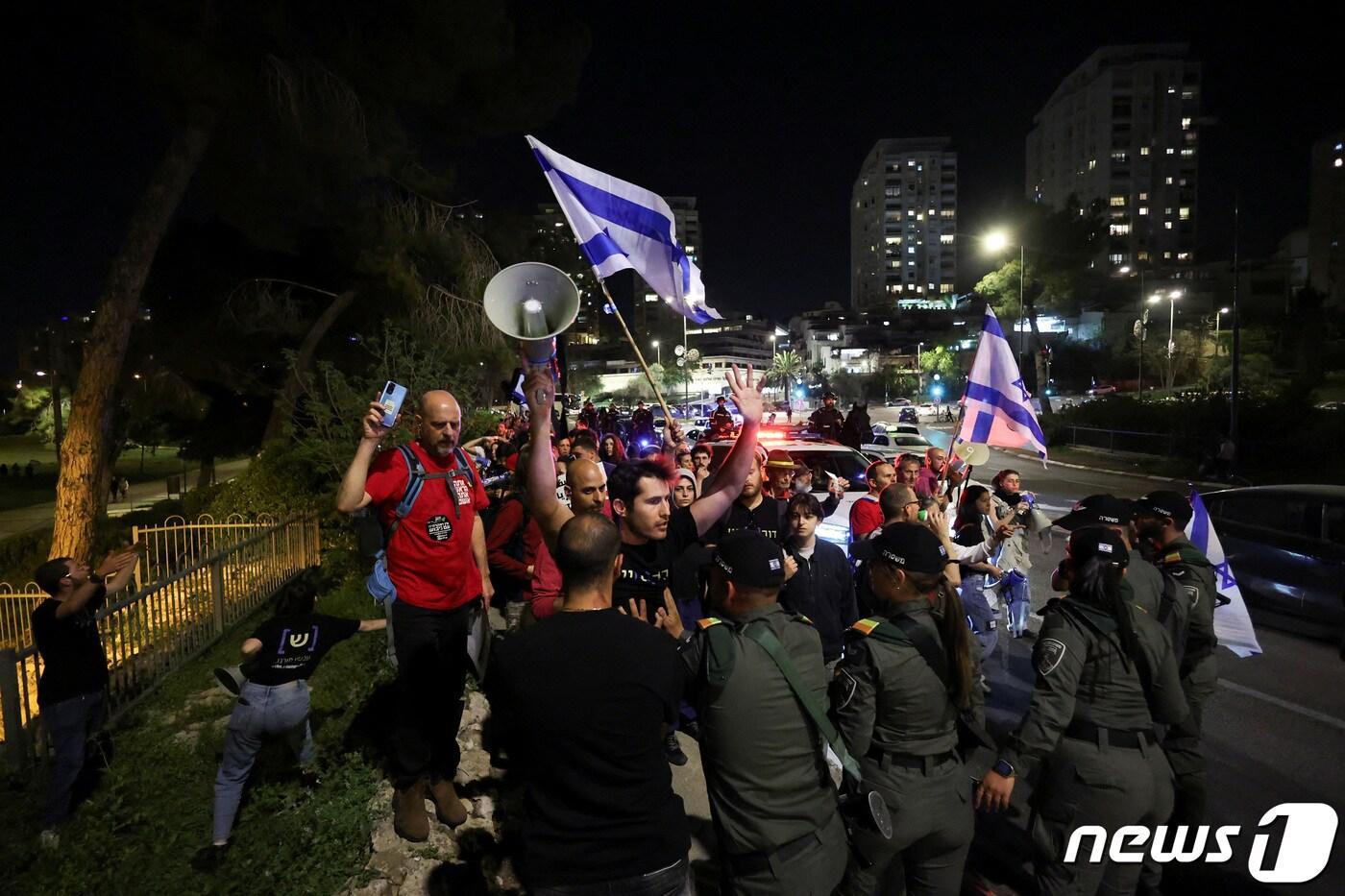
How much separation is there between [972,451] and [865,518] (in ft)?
6.14

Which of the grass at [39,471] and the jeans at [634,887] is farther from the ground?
the jeans at [634,887]

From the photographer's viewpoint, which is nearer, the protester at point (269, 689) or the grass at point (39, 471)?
the protester at point (269, 689)

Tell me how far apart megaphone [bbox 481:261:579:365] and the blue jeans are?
2138 millimetres

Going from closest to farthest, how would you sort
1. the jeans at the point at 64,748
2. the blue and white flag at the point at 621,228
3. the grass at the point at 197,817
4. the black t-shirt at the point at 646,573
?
the grass at the point at 197,817 < the black t-shirt at the point at 646,573 < the jeans at the point at 64,748 < the blue and white flag at the point at 621,228

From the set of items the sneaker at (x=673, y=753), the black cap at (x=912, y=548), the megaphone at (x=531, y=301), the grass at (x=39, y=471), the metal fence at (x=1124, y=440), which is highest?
the megaphone at (x=531, y=301)

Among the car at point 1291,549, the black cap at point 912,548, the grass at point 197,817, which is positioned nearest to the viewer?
the black cap at point 912,548

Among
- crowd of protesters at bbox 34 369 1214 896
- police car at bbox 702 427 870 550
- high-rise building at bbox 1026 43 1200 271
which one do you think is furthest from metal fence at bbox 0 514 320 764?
high-rise building at bbox 1026 43 1200 271

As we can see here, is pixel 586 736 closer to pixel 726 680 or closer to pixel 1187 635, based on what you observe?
pixel 726 680

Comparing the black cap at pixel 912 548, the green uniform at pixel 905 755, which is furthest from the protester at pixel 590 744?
the black cap at pixel 912 548

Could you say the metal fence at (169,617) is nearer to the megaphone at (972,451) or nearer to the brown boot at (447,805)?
the brown boot at (447,805)

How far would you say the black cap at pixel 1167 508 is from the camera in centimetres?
430

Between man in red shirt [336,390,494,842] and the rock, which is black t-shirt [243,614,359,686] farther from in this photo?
the rock

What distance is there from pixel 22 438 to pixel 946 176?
508ft

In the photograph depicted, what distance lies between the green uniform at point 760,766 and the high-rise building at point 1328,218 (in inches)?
3733
